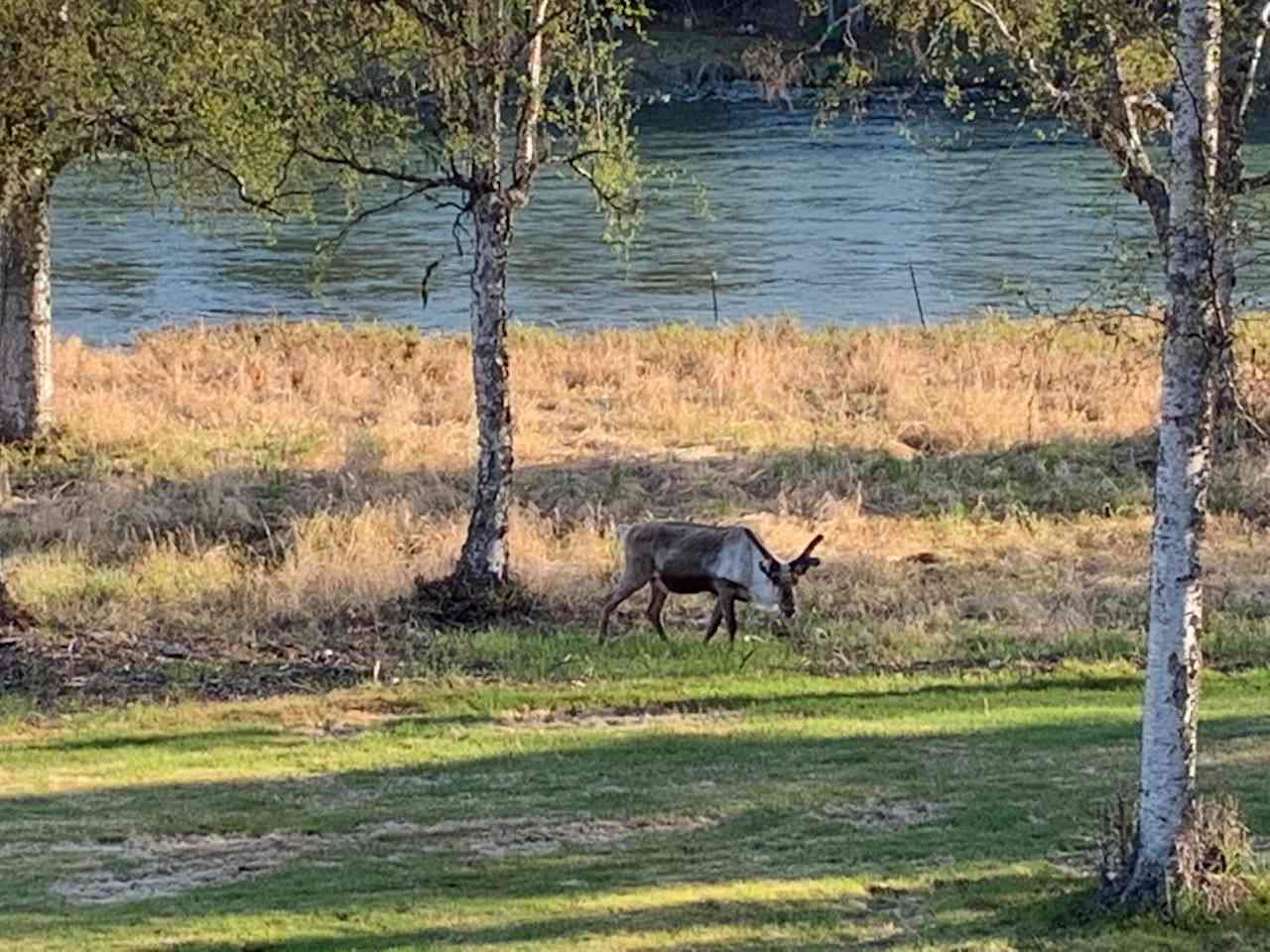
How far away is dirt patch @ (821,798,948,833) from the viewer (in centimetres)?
943

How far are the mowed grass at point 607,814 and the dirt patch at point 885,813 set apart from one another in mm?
23

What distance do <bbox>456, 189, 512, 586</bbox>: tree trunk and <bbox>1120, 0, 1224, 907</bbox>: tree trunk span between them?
8.78 meters

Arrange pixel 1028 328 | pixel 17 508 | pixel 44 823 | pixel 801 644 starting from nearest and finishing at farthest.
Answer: pixel 44 823, pixel 801 644, pixel 17 508, pixel 1028 328

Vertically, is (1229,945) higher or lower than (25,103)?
lower

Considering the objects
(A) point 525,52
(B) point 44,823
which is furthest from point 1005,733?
(A) point 525,52

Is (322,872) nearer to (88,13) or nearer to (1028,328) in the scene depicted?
(88,13)

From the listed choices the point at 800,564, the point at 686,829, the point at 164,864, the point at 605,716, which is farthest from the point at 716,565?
the point at 164,864

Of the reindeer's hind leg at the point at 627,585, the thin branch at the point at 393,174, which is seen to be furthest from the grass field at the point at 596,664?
the thin branch at the point at 393,174

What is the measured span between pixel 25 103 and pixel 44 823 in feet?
22.7

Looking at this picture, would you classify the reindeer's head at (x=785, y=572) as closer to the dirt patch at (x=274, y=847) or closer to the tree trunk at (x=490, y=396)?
the tree trunk at (x=490, y=396)

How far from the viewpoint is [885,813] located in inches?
381

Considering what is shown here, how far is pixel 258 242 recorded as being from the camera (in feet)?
160

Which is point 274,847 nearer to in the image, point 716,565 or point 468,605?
point 716,565

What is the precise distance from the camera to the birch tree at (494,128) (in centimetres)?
1559
